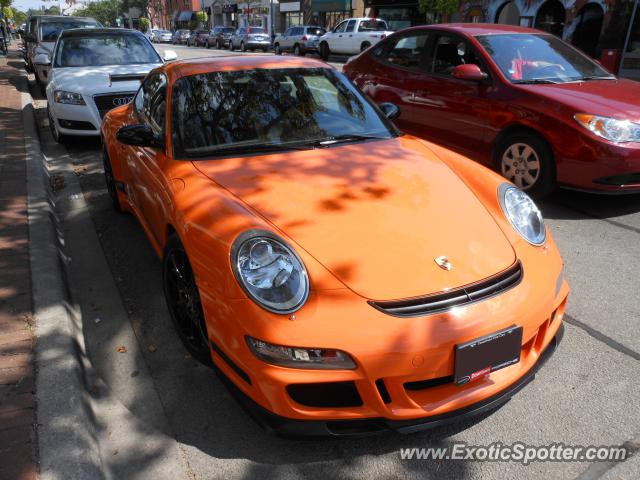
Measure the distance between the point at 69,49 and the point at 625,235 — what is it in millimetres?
8011

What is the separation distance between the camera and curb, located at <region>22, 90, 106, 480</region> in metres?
2.04

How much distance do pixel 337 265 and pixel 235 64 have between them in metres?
2.02

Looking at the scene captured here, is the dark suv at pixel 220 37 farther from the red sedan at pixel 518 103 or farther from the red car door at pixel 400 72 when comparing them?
the red sedan at pixel 518 103

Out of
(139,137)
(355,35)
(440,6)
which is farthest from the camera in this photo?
(440,6)

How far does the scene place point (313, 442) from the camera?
7.10 feet

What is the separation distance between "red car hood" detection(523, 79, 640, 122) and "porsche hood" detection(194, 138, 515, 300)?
7.67 ft

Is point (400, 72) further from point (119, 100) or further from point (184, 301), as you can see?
point (184, 301)

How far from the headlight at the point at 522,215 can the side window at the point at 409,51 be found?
12.5ft

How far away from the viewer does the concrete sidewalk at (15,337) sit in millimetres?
2064

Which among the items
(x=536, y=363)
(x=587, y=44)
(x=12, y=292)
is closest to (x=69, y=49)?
(x=12, y=292)

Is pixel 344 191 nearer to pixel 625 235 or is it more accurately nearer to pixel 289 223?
pixel 289 223

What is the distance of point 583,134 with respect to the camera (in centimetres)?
456

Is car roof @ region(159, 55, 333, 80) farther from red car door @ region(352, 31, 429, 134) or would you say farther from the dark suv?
the dark suv

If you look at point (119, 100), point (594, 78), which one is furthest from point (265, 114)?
point (119, 100)
